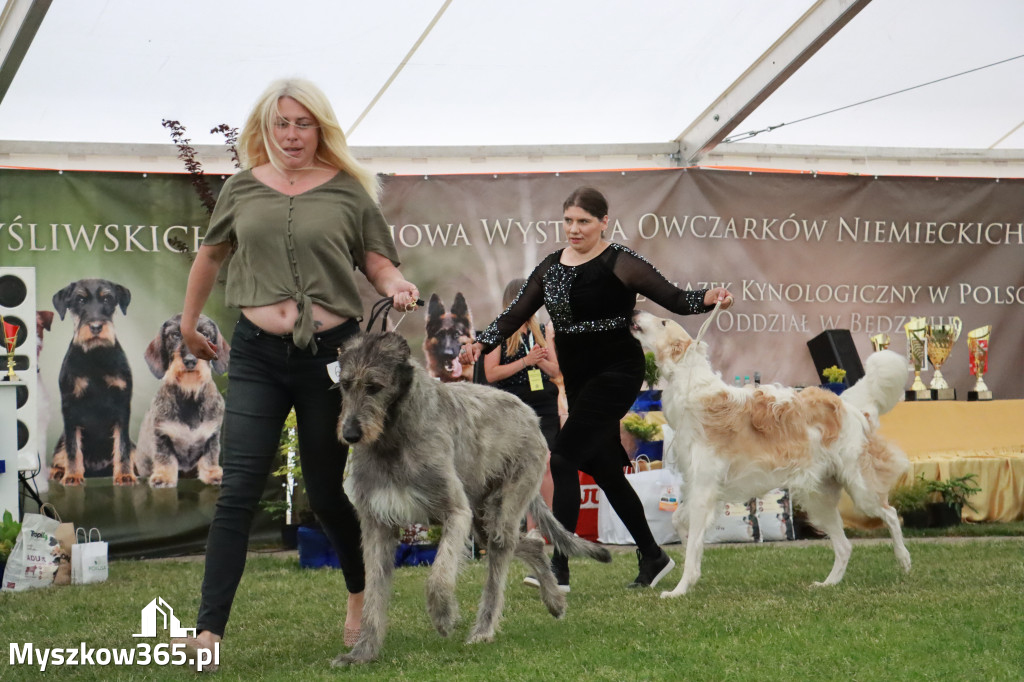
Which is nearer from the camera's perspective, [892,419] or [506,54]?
[506,54]

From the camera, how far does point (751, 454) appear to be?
5.50 meters

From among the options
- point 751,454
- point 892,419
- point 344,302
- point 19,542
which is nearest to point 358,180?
point 344,302

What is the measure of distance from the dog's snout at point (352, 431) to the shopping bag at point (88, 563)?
411cm

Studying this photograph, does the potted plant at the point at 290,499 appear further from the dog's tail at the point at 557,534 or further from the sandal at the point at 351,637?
the sandal at the point at 351,637

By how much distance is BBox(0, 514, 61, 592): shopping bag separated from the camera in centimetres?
660

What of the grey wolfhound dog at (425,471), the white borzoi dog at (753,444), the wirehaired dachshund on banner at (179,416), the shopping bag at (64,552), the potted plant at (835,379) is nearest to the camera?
the grey wolfhound dog at (425,471)

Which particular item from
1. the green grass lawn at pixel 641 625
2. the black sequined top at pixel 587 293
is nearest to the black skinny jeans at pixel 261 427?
the green grass lawn at pixel 641 625

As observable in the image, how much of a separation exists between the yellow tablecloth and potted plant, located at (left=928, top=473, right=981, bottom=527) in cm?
11

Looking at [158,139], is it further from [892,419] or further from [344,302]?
[892,419]

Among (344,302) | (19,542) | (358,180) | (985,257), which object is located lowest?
(19,542)

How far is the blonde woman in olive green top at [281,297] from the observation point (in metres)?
3.74

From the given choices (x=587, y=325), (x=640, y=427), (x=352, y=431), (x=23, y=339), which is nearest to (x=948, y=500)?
(x=640, y=427)

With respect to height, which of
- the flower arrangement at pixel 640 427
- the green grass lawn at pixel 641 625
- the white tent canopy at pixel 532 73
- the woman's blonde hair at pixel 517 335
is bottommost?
the green grass lawn at pixel 641 625

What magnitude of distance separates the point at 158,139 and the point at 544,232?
10.2 ft
